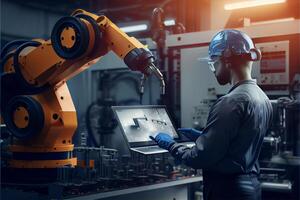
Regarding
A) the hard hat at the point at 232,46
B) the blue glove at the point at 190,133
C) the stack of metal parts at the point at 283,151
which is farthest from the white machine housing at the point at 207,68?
the hard hat at the point at 232,46

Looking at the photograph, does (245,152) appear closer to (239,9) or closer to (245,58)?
(245,58)

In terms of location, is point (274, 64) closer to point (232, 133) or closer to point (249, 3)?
point (249, 3)

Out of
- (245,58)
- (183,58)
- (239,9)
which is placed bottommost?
(245,58)

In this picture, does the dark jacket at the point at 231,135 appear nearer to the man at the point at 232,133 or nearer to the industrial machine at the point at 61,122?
the man at the point at 232,133

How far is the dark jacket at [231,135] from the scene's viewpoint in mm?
1999

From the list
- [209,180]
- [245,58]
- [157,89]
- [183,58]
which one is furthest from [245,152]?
[157,89]

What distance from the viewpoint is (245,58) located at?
219 centimetres

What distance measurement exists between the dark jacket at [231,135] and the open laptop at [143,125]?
10.5 inches

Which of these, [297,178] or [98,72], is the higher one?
[98,72]

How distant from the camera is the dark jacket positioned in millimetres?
1999

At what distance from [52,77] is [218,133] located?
1033 mm

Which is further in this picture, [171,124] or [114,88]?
[114,88]

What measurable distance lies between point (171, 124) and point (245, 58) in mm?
612

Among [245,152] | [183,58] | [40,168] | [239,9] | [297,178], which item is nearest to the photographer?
[245,152]
